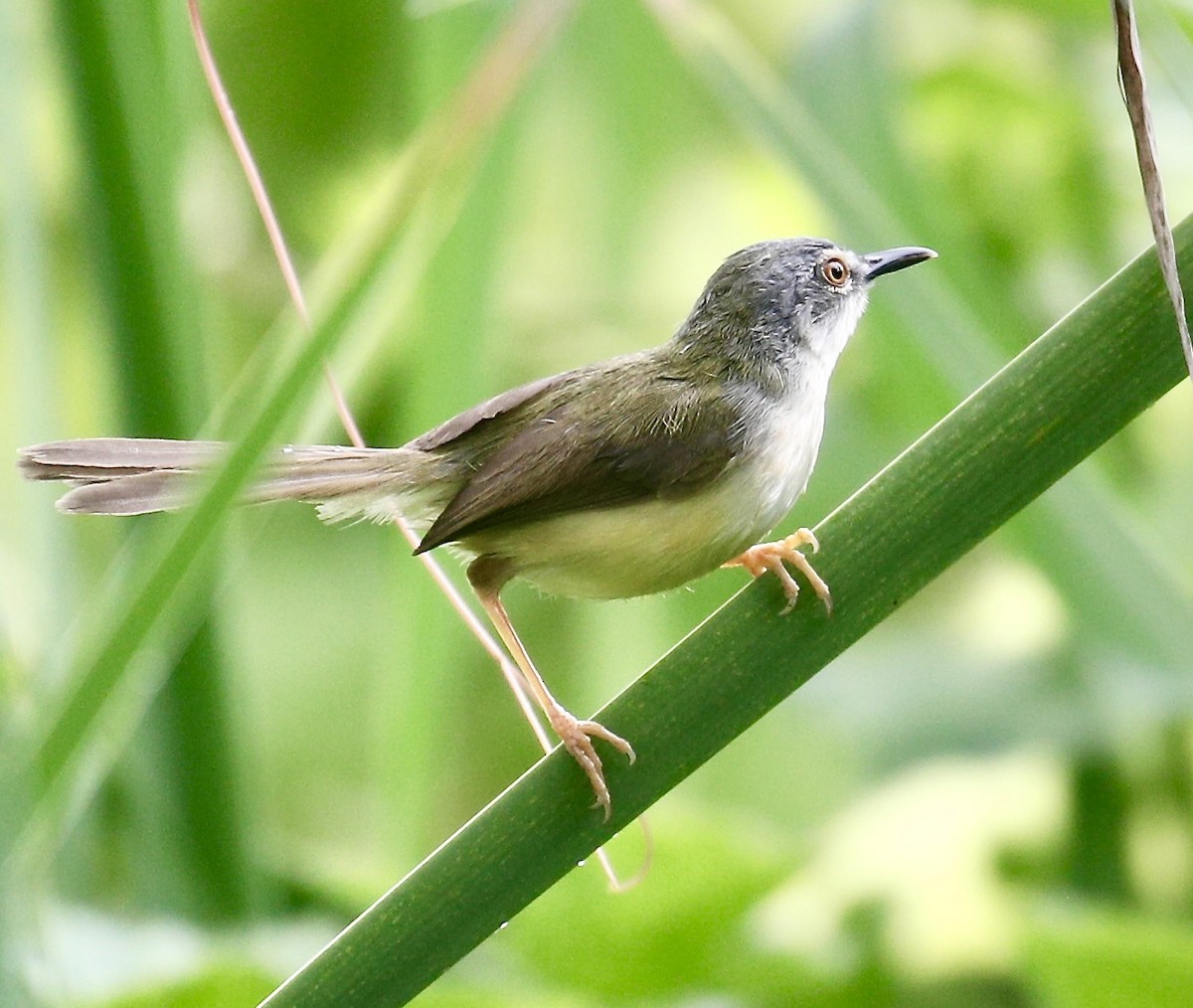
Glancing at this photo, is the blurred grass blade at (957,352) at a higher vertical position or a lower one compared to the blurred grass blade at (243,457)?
lower

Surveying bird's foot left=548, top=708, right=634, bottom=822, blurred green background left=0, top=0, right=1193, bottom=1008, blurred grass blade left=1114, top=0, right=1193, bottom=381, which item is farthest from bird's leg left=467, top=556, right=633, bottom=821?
blurred grass blade left=1114, top=0, right=1193, bottom=381

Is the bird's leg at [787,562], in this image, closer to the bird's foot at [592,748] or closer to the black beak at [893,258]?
the bird's foot at [592,748]

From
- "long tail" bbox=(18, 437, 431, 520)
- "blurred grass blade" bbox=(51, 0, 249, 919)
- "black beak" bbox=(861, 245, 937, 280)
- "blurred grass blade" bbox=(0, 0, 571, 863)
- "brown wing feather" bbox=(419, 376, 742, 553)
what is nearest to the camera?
"blurred grass blade" bbox=(0, 0, 571, 863)

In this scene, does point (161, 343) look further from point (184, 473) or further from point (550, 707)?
point (550, 707)

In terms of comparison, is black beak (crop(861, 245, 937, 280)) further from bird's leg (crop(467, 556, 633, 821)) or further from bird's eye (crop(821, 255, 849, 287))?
bird's leg (crop(467, 556, 633, 821))

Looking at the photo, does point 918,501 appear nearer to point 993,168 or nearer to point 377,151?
point 993,168

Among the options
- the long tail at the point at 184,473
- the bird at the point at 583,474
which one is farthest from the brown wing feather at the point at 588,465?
the long tail at the point at 184,473
